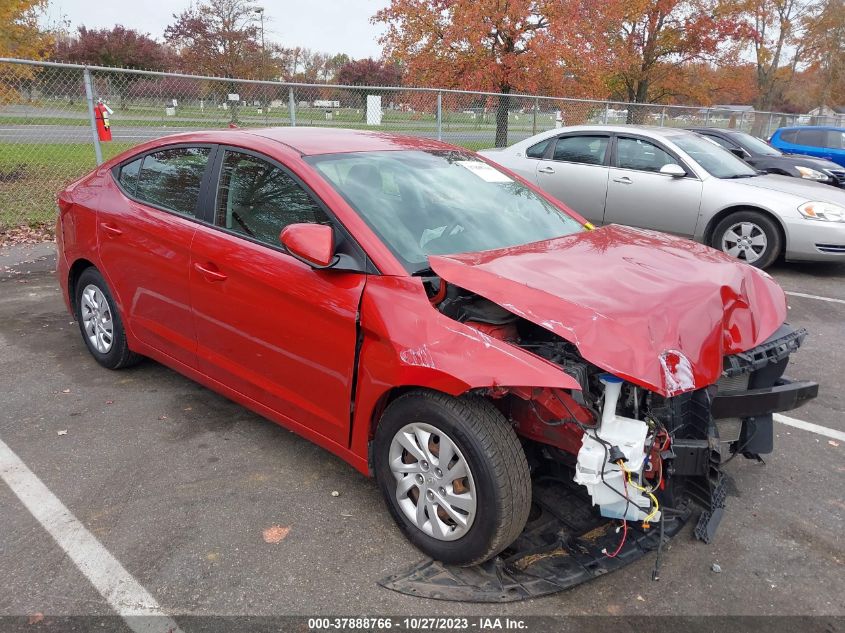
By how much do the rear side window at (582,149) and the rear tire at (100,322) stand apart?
614 cm

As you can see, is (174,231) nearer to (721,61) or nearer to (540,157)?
(540,157)

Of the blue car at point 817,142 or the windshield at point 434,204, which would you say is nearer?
the windshield at point 434,204

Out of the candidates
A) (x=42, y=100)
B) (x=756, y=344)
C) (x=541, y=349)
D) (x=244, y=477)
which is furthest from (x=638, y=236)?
(x=42, y=100)

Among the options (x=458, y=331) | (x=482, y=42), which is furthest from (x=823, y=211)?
(x=482, y=42)

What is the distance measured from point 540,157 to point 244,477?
22.4 ft

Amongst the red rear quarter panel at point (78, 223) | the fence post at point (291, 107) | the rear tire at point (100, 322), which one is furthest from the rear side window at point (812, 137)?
the rear tire at point (100, 322)

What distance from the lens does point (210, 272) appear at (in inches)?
132

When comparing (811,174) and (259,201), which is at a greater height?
(259,201)

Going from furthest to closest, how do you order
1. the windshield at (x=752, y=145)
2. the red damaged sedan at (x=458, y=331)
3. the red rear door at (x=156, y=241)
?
the windshield at (x=752, y=145) < the red rear door at (x=156, y=241) < the red damaged sedan at (x=458, y=331)

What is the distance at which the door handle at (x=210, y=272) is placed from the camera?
3294mm

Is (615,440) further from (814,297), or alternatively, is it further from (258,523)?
(814,297)

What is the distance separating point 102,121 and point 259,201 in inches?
250

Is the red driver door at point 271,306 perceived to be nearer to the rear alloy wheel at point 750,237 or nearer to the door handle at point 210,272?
the door handle at point 210,272

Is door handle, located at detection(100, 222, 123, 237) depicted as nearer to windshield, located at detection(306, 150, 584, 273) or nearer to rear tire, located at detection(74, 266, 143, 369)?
rear tire, located at detection(74, 266, 143, 369)
